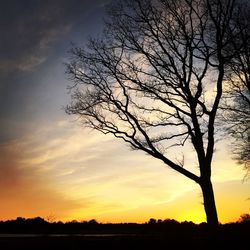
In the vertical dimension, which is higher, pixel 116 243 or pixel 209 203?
pixel 209 203

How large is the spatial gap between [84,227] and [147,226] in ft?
9.70

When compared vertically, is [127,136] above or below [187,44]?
below

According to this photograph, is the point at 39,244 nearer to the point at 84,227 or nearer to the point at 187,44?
the point at 84,227

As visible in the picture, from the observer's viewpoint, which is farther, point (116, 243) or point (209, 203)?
point (209, 203)

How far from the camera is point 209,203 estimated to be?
56.0 ft

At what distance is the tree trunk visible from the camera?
661 inches

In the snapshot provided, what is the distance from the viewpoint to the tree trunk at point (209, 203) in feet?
55.1

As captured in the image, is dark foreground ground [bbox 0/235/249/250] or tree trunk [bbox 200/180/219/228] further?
tree trunk [bbox 200/180/219/228]

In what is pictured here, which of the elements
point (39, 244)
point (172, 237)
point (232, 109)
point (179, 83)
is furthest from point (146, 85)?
point (39, 244)

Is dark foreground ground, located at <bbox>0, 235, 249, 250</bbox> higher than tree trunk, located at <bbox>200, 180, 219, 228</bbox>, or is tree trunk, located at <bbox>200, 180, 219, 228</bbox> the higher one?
tree trunk, located at <bbox>200, 180, 219, 228</bbox>

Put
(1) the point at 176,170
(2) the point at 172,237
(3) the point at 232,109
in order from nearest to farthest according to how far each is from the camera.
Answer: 1. (2) the point at 172,237
2. (1) the point at 176,170
3. (3) the point at 232,109

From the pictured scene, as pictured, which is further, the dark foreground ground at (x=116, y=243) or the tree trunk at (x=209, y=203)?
the tree trunk at (x=209, y=203)

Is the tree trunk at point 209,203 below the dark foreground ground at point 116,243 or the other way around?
the other way around

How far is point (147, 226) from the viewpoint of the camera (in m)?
19.4
